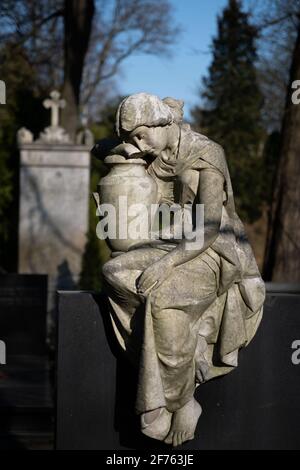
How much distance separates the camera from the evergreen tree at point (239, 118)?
81.6 ft

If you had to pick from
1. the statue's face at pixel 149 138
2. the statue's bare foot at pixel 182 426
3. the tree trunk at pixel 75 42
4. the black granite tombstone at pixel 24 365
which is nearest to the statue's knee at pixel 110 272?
the statue's face at pixel 149 138

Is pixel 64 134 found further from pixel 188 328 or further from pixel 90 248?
pixel 188 328

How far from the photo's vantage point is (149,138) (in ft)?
13.2

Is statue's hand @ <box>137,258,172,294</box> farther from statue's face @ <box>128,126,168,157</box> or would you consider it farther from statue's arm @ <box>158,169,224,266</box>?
statue's face @ <box>128,126,168,157</box>

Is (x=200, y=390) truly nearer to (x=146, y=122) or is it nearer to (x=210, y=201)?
(x=210, y=201)

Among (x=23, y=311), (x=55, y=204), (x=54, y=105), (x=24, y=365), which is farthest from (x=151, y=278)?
(x=54, y=105)

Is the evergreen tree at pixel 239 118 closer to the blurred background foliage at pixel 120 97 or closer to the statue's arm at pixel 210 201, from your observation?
the blurred background foliage at pixel 120 97

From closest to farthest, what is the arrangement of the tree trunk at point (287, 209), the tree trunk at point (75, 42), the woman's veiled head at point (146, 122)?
1. the woman's veiled head at point (146, 122)
2. the tree trunk at point (287, 209)
3. the tree trunk at point (75, 42)

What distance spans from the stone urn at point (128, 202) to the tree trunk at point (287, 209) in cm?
469

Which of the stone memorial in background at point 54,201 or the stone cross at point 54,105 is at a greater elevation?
the stone cross at point 54,105

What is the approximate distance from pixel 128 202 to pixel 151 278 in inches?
19.1

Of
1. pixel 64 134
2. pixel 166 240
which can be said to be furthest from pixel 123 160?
pixel 64 134
